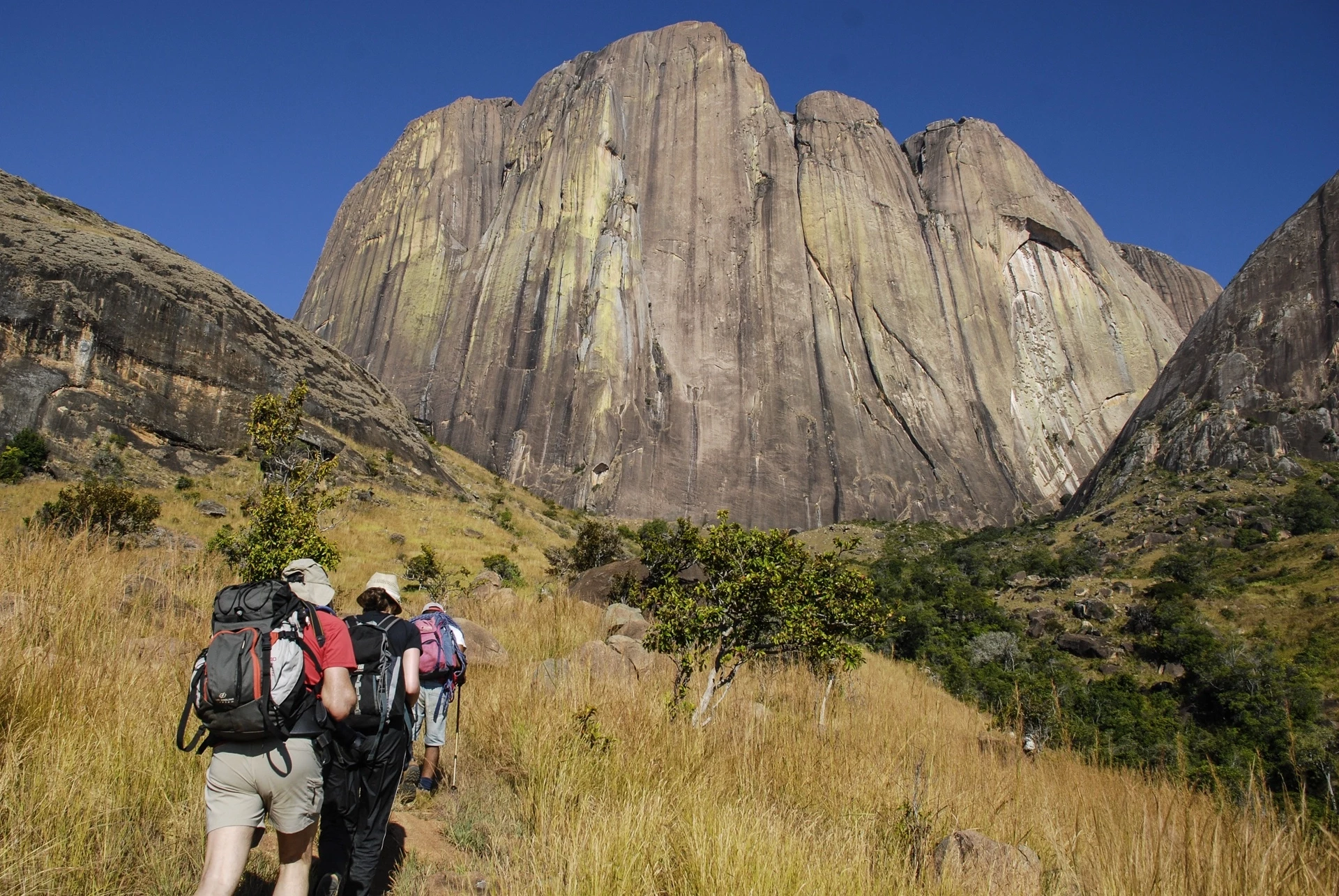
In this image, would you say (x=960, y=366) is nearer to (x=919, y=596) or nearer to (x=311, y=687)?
(x=919, y=596)

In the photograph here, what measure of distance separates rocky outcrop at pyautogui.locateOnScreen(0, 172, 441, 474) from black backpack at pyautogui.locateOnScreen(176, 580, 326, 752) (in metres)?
25.5

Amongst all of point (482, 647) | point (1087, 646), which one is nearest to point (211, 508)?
point (482, 647)

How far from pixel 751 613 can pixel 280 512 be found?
292 inches

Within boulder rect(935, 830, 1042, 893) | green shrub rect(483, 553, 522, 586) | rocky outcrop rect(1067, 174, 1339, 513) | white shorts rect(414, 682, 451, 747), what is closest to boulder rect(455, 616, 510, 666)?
white shorts rect(414, 682, 451, 747)

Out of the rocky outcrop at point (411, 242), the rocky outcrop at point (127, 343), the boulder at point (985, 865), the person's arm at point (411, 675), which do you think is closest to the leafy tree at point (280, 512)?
the person's arm at point (411, 675)

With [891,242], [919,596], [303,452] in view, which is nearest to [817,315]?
[891,242]

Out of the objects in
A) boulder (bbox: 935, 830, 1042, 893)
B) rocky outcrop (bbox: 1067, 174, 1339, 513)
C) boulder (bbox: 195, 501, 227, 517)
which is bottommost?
boulder (bbox: 935, 830, 1042, 893)

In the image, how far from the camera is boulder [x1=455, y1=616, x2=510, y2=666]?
7840 mm

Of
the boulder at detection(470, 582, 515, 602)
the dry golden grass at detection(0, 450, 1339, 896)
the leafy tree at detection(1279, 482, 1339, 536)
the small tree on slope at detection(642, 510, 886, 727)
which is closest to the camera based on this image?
the dry golden grass at detection(0, 450, 1339, 896)

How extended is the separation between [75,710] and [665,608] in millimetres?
4311

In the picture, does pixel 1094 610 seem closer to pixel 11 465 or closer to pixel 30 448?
pixel 11 465

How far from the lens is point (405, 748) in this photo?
148 inches

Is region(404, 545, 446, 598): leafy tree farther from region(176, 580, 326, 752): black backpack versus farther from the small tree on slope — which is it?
region(176, 580, 326, 752): black backpack

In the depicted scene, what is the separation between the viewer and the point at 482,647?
819 centimetres
